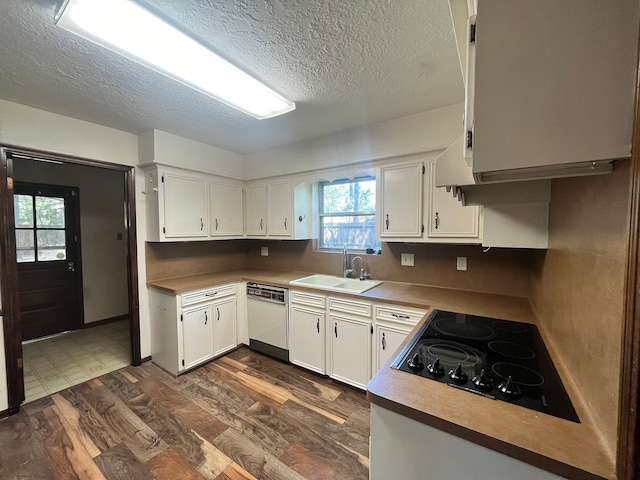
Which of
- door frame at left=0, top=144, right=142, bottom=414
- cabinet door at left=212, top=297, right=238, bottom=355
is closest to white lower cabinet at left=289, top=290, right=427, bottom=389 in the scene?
cabinet door at left=212, top=297, right=238, bottom=355

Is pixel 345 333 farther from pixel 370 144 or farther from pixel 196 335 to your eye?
pixel 370 144

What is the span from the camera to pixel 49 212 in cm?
359

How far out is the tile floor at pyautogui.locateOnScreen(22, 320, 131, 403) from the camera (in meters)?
2.52

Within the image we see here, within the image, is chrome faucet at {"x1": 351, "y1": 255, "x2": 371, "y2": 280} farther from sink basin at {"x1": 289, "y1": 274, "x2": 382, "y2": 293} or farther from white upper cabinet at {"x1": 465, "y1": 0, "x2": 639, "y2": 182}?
white upper cabinet at {"x1": 465, "y1": 0, "x2": 639, "y2": 182}

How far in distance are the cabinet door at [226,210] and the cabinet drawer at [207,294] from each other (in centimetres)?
72

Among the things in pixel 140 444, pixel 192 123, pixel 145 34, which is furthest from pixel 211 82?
pixel 140 444

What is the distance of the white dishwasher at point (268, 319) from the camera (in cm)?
284

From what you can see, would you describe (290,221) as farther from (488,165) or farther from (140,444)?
(488,165)

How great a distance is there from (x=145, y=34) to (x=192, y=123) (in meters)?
1.26

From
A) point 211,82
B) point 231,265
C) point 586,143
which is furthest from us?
point 231,265

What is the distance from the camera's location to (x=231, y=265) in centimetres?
386

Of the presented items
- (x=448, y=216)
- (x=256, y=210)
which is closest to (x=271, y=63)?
(x=448, y=216)

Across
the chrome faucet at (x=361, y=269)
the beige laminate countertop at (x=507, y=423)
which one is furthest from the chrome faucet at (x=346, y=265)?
the beige laminate countertop at (x=507, y=423)

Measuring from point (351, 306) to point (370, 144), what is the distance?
1558mm
